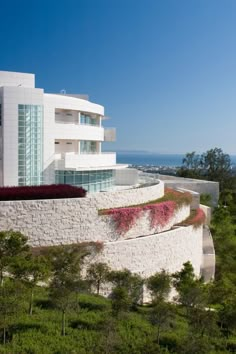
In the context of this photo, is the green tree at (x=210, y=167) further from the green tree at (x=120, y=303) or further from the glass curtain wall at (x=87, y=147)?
the green tree at (x=120, y=303)

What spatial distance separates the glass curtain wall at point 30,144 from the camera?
23891 mm

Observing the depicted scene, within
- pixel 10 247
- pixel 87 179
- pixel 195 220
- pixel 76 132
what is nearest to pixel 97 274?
pixel 10 247

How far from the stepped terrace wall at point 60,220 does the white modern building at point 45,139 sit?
25.5ft

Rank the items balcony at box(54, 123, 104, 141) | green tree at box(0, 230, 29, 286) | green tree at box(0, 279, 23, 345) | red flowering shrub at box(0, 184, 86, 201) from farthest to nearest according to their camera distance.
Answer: balcony at box(54, 123, 104, 141) → red flowering shrub at box(0, 184, 86, 201) → green tree at box(0, 230, 29, 286) → green tree at box(0, 279, 23, 345)

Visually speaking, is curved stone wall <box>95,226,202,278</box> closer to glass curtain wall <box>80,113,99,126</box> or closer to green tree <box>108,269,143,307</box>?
green tree <box>108,269,143,307</box>

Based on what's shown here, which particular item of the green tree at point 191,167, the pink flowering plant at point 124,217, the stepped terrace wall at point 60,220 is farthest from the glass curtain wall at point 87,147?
the green tree at point 191,167

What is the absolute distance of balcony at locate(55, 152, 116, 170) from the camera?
25469mm

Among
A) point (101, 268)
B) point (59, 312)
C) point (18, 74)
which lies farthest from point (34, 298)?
point (18, 74)

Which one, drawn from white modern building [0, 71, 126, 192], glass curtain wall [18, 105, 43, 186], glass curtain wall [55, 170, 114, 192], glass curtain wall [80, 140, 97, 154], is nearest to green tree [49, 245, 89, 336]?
glass curtain wall [18, 105, 43, 186]

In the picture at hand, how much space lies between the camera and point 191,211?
2681 centimetres

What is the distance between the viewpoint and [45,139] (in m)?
25.1

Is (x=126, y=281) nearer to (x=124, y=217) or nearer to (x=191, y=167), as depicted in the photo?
(x=124, y=217)

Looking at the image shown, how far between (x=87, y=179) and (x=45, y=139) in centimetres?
394

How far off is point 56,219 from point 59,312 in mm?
4944
